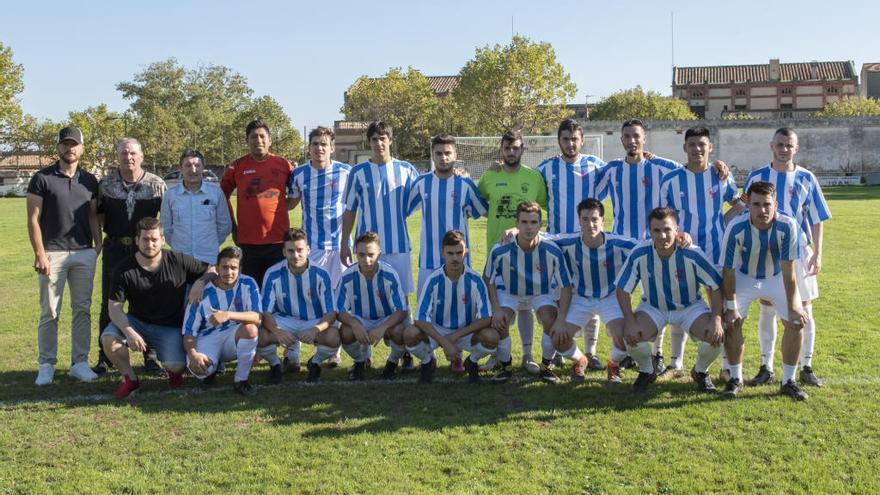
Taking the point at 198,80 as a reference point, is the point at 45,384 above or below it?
below

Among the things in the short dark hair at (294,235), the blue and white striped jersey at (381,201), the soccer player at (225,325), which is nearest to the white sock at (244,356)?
the soccer player at (225,325)

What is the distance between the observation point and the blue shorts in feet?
17.1

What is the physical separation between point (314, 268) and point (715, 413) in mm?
2887

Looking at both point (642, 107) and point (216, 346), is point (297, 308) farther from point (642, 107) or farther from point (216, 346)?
point (642, 107)

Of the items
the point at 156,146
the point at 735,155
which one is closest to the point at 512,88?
the point at 735,155

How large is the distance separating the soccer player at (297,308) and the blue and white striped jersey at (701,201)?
2587mm

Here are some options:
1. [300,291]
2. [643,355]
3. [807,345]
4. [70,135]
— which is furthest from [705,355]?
[70,135]

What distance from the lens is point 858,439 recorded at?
3.99 meters

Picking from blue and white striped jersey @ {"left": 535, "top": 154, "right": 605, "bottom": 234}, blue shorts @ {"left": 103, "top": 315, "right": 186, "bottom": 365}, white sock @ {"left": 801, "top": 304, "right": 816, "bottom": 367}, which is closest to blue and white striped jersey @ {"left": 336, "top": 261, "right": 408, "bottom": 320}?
blue shorts @ {"left": 103, "top": 315, "right": 186, "bottom": 365}

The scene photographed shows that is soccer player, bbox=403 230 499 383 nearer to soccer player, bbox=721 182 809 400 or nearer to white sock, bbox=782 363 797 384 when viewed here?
soccer player, bbox=721 182 809 400

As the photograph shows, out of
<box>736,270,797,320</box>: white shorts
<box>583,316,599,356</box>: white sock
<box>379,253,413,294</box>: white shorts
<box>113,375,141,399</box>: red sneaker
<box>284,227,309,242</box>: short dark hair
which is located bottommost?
<box>113,375,141,399</box>: red sneaker

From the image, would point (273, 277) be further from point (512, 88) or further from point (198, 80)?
point (198, 80)

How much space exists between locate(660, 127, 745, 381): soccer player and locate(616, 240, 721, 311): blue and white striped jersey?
396mm

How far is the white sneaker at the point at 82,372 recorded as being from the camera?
5.44 metres
